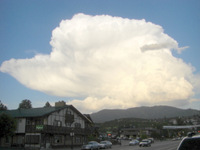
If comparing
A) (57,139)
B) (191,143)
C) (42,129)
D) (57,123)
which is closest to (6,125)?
(42,129)

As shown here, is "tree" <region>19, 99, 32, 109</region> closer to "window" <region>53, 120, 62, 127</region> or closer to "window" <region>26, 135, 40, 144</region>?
"window" <region>53, 120, 62, 127</region>

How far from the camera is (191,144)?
5.91m

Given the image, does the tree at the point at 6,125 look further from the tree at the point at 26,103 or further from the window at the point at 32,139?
the tree at the point at 26,103

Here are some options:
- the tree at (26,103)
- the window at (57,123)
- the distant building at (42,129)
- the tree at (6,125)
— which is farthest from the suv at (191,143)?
the tree at (26,103)

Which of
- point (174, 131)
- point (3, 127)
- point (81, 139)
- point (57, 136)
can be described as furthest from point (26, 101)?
point (174, 131)

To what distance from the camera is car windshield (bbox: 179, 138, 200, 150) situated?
582 cm

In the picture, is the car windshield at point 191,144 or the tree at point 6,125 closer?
the car windshield at point 191,144

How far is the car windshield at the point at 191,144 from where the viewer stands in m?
5.82

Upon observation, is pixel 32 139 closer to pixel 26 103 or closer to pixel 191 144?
pixel 191 144

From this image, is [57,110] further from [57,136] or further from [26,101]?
[26,101]

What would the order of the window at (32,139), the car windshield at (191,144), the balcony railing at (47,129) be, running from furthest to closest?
the window at (32,139) → the balcony railing at (47,129) → the car windshield at (191,144)

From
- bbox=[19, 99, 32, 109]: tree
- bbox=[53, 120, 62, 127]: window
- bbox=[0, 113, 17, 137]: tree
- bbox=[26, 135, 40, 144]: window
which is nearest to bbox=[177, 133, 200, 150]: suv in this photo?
bbox=[0, 113, 17, 137]: tree

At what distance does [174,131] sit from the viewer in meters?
117

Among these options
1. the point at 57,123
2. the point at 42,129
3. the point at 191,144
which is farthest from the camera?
the point at 57,123
